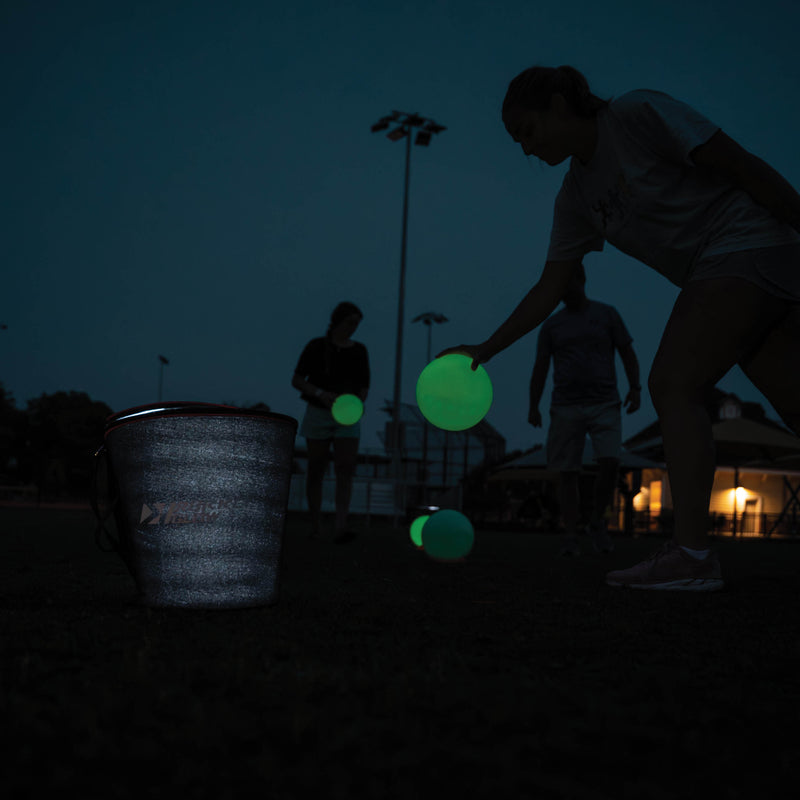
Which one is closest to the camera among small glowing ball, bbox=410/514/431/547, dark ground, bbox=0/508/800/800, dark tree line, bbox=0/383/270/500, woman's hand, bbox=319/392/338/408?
dark ground, bbox=0/508/800/800

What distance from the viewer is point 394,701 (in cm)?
110

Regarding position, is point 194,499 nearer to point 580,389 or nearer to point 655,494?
point 580,389

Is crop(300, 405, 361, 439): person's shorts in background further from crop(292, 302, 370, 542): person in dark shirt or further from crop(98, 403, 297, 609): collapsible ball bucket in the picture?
crop(98, 403, 297, 609): collapsible ball bucket

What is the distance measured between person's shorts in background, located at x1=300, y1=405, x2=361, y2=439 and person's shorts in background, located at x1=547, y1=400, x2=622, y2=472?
1737 millimetres

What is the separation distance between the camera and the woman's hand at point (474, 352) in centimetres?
328

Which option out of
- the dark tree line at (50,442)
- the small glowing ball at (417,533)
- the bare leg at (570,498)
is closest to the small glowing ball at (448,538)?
the bare leg at (570,498)

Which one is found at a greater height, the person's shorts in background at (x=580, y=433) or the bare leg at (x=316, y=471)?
the person's shorts in background at (x=580, y=433)

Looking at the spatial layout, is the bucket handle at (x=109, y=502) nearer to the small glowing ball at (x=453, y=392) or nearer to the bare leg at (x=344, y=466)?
the small glowing ball at (x=453, y=392)

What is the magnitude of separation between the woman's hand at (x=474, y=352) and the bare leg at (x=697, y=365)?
0.80 meters

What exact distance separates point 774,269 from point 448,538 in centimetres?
284

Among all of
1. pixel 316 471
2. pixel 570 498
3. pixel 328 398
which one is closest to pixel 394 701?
pixel 570 498

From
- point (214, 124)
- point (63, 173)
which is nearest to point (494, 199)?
point (214, 124)

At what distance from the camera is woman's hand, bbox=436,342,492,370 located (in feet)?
10.8

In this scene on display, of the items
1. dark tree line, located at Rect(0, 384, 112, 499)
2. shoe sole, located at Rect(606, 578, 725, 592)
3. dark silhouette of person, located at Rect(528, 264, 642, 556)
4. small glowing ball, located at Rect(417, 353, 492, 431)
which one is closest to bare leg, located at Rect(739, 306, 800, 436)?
shoe sole, located at Rect(606, 578, 725, 592)
